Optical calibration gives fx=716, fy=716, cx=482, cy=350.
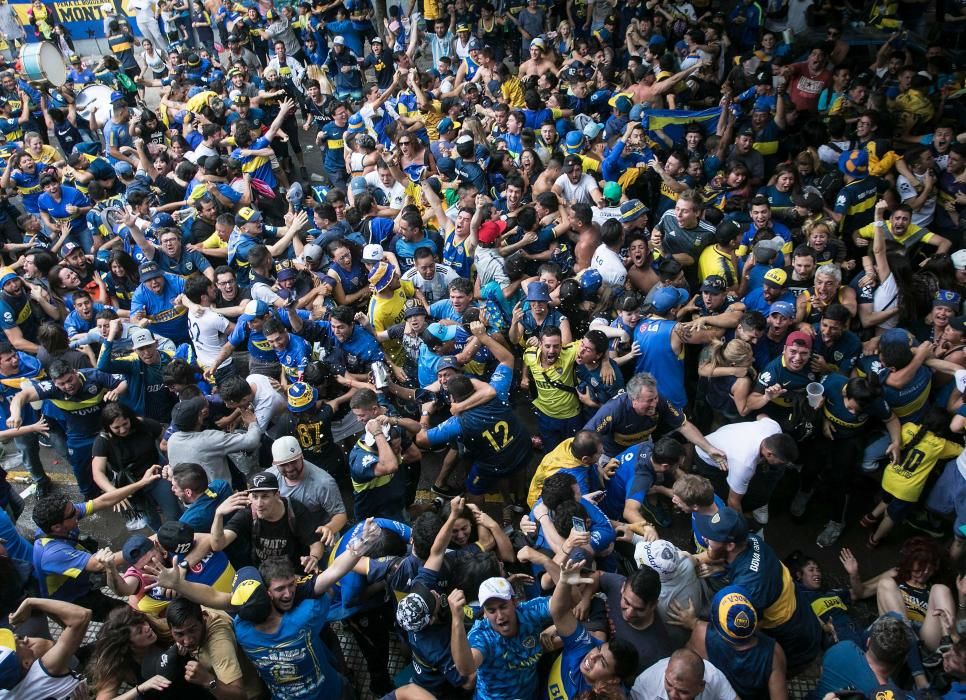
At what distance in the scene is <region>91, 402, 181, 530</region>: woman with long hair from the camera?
5.38 metres

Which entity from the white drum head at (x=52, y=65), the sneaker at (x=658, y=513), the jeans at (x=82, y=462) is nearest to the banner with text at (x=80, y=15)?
the white drum head at (x=52, y=65)

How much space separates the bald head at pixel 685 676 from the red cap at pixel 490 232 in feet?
15.8

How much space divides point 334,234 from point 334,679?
195 inches

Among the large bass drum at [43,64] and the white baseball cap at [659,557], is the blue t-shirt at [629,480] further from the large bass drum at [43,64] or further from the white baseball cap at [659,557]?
the large bass drum at [43,64]

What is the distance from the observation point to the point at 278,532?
15.4 ft

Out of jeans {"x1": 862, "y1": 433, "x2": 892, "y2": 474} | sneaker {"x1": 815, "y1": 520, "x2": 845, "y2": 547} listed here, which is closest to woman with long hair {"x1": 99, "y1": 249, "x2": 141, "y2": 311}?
sneaker {"x1": 815, "y1": 520, "x2": 845, "y2": 547}

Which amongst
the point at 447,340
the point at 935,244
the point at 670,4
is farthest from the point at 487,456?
the point at 670,4

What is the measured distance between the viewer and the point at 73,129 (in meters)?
13.4

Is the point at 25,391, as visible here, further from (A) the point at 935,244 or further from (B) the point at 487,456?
(A) the point at 935,244

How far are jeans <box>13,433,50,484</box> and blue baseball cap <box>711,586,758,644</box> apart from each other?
6058mm

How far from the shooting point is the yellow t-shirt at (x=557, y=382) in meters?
5.70

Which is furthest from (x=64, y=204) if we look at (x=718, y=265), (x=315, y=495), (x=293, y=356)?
(x=718, y=265)

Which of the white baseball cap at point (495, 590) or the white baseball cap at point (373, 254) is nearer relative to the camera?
the white baseball cap at point (495, 590)

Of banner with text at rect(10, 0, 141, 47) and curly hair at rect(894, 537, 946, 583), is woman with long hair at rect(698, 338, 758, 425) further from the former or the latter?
banner with text at rect(10, 0, 141, 47)
